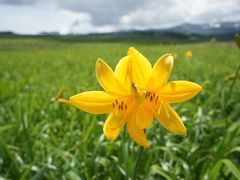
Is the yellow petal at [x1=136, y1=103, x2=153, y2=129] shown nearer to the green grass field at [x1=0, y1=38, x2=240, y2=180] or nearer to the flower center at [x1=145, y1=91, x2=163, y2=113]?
the flower center at [x1=145, y1=91, x2=163, y2=113]

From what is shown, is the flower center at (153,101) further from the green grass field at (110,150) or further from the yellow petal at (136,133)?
the green grass field at (110,150)

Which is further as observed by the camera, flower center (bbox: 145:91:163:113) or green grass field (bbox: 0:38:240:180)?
green grass field (bbox: 0:38:240:180)

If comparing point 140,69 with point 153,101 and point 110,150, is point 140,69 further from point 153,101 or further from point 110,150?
point 110,150

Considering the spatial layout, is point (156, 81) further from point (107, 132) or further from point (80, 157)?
point (80, 157)

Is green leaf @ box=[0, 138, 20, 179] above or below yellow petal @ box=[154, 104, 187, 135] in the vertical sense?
below

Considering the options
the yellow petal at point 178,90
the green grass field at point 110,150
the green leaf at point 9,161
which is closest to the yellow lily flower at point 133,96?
the yellow petal at point 178,90

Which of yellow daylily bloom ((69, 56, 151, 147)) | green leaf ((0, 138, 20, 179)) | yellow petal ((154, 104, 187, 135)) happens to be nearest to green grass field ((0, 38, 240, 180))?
green leaf ((0, 138, 20, 179))

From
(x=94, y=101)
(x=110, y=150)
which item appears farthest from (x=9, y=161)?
(x=94, y=101)
